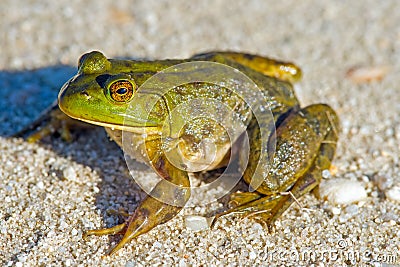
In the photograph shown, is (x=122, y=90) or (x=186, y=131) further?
(x=186, y=131)

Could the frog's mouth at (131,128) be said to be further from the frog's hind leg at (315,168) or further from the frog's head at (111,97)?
the frog's hind leg at (315,168)

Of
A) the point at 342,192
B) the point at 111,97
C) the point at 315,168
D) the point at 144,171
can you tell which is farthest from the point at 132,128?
the point at 342,192

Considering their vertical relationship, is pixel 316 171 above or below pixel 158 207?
above

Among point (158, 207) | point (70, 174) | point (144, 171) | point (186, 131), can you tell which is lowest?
point (70, 174)

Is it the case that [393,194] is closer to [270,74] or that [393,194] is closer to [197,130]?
[270,74]

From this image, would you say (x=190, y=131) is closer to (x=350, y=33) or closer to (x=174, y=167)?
(x=174, y=167)

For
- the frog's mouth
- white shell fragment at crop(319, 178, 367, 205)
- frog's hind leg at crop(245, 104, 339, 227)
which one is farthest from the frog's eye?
white shell fragment at crop(319, 178, 367, 205)
